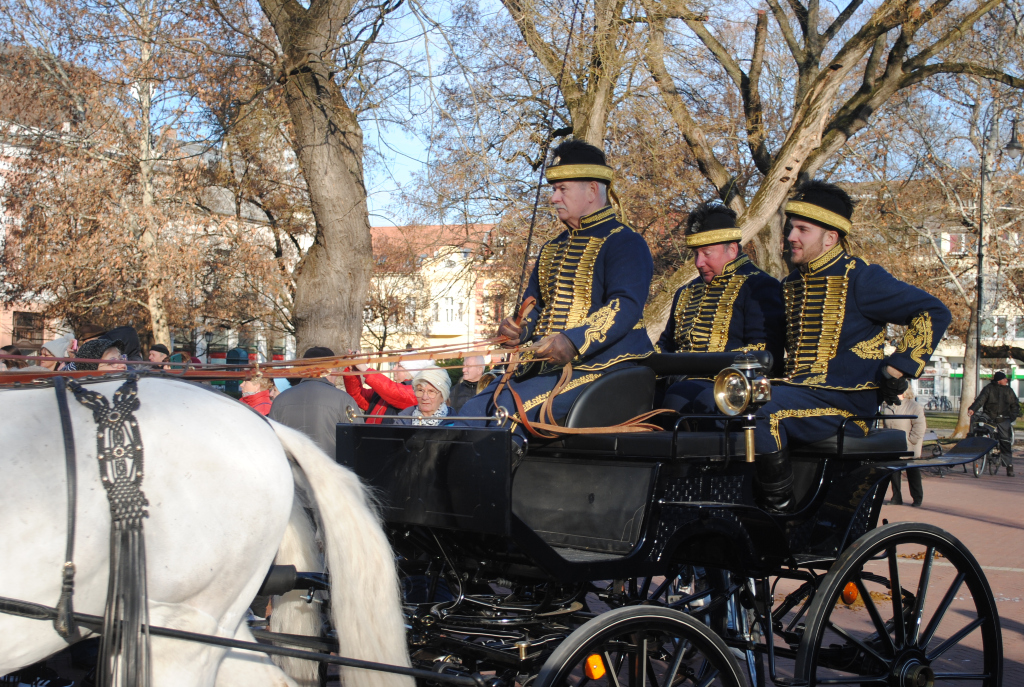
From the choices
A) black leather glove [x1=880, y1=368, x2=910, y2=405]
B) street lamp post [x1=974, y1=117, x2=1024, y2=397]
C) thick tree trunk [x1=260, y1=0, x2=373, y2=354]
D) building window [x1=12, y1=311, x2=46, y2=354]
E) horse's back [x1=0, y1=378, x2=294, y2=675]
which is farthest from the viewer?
building window [x1=12, y1=311, x2=46, y2=354]

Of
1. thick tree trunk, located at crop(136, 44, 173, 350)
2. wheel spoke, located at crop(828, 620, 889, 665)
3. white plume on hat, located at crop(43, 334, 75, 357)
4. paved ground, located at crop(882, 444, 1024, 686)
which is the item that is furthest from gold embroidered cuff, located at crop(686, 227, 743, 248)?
thick tree trunk, located at crop(136, 44, 173, 350)

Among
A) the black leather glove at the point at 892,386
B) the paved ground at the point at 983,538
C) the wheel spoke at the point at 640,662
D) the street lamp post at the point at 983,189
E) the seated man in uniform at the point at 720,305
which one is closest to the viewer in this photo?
the wheel spoke at the point at 640,662

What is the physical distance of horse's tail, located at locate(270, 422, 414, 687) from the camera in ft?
8.81

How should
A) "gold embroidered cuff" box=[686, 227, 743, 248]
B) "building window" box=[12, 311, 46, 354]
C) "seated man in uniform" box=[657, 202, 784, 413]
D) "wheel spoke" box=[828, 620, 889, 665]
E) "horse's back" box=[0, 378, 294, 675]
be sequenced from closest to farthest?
"horse's back" box=[0, 378, 294, 675]
"wheel spoke" box=[828, 620, 889, 665]
"seated man in uniform" box=[657, 202, 784, 413]
"gold embroidered cuff" box=[686, 227, 743, 248]
"building window" box=[12, 311, 46, 354]

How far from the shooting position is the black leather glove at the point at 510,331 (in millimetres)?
3256

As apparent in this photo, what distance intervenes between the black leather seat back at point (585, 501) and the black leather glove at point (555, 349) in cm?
44

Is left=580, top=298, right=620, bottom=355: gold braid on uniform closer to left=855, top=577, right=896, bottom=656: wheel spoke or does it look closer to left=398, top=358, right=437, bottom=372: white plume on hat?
left=398, top=358, right=437, bottom=372: white plume on hat

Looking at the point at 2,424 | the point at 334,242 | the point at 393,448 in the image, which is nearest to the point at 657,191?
the point at 334,242

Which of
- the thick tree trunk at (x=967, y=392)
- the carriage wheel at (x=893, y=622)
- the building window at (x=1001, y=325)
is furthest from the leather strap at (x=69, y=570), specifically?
the building window at (x=1001, y=325)

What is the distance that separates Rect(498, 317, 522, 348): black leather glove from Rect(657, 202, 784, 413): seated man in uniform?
1.07 m

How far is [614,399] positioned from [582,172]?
96 cm

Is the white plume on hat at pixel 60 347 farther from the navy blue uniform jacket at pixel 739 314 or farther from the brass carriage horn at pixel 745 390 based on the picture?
the brass carriage horn at pixel 745 390

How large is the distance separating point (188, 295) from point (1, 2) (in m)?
14.1

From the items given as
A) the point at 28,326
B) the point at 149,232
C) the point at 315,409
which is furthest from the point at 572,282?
the point at 28,326
